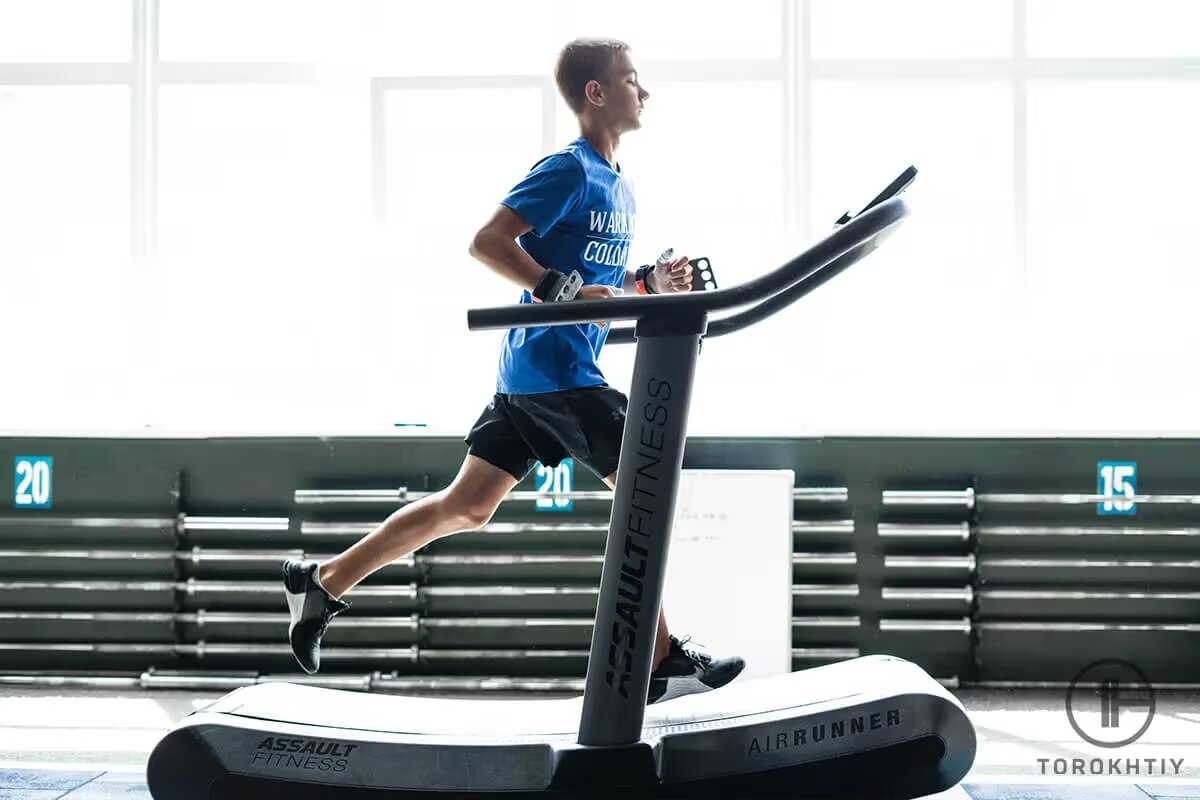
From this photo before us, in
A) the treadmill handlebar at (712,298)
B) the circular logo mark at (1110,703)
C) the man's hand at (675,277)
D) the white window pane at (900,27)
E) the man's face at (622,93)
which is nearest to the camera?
the treadmill handlebar at (712,298)

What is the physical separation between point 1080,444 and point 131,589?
3.26m

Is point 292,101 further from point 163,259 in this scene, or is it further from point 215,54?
point 163,259

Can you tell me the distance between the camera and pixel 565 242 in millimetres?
1912

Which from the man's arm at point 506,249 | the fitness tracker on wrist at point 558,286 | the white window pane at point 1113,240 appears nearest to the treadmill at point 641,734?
the fitness tracker on wrist at point 558,286

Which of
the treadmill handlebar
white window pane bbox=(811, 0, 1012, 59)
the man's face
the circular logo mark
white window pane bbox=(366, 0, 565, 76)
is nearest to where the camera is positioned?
the treadmill handlebar

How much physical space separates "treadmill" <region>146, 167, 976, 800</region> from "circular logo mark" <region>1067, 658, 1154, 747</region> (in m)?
1.39

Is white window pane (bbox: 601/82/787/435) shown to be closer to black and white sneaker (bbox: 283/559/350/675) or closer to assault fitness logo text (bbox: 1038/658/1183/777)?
assault fitness logo text (bbox: 1038/658/1183/777)

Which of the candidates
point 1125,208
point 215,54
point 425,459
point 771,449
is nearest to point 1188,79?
point 1125,208

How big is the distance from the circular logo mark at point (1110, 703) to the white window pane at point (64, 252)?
3716 millimetres

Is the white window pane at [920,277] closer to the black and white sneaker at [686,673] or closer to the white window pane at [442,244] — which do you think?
the white window pane at [442,244]

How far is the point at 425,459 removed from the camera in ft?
11.2

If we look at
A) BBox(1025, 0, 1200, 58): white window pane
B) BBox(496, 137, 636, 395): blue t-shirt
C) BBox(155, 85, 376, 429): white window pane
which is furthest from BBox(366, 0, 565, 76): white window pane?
BBox(496, 137, 636, 395): blue t-shirt

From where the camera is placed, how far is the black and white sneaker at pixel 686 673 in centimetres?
182

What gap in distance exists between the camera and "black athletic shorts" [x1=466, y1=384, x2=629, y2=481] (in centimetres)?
185
